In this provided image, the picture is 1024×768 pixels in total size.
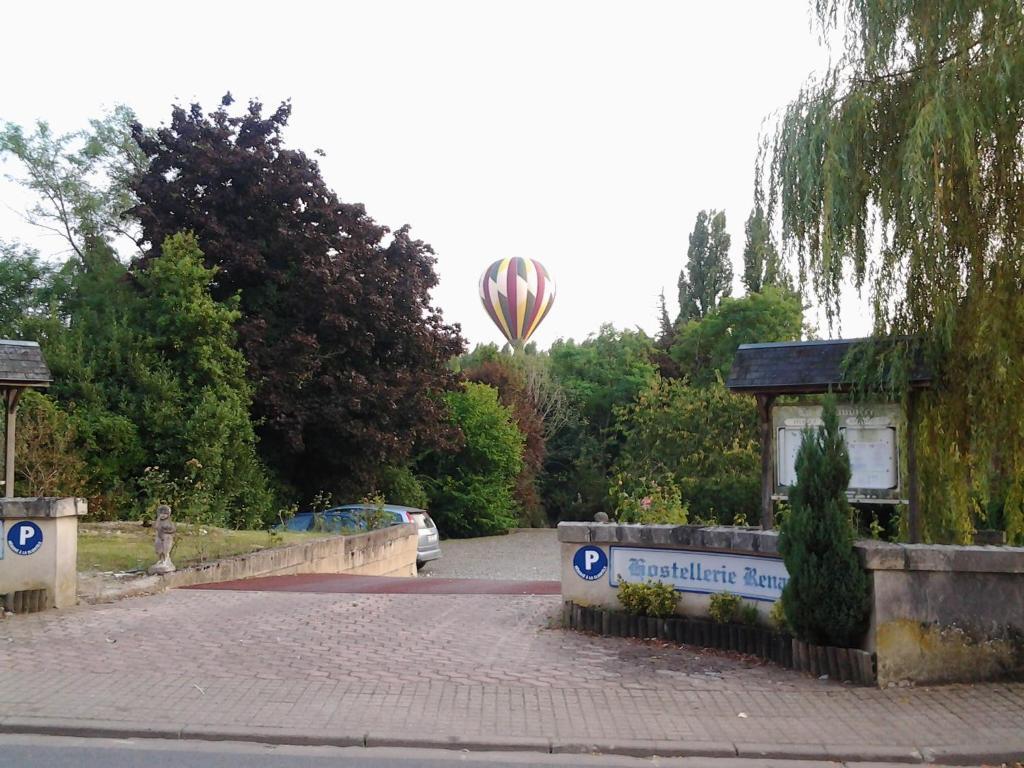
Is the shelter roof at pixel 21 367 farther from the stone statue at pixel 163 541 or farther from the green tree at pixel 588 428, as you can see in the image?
the green tree at pixel 588 428

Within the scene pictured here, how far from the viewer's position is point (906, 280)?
385 inches

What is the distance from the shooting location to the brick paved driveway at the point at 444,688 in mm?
6711

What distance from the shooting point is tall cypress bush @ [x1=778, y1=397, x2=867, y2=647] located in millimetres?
7820

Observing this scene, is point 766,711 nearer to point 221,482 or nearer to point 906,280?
point 906,280

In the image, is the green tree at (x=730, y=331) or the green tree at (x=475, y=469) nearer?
the green tree at (x=475, y=469)

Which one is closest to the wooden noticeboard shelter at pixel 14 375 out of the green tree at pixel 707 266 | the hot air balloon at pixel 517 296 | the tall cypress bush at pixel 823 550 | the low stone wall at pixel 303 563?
the low stone wall at pixel 303 563

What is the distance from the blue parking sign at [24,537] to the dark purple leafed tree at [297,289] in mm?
14369

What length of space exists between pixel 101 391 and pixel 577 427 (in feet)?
107

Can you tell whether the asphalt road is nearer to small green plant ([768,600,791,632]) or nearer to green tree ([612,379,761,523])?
small green plant ([768,600,791,632])

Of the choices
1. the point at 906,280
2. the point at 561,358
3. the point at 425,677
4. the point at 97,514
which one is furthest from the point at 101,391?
Result: the point at 561,358

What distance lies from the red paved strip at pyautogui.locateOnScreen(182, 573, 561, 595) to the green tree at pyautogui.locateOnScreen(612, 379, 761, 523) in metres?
15.0

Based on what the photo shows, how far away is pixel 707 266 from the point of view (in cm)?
6425

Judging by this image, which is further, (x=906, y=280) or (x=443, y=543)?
(x=443, y=543)

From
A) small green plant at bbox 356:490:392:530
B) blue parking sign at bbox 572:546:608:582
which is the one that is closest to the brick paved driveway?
blue parking sign at bbox 572:546:608:582
